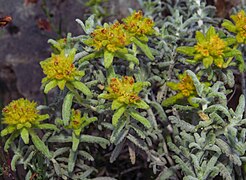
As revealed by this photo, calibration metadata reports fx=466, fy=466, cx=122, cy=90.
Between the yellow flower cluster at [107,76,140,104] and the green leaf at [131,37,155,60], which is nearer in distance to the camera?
the yellow flower cluster at [107,76,140,104]

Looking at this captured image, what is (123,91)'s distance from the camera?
5.15 feet

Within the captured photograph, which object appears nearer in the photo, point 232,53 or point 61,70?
point 61,70

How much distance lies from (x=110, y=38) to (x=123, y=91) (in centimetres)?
20

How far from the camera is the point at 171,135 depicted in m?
1.98

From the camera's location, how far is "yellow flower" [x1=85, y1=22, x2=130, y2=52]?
1.63 meters

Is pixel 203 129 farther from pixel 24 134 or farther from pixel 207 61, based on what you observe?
pixel 24 134

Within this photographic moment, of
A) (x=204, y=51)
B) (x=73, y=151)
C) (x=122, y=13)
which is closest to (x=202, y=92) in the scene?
(x=204, y=51)

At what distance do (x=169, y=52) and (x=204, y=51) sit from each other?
0.25 meters

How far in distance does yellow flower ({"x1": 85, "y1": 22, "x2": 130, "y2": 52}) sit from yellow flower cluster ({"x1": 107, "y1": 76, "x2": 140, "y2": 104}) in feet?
0.44

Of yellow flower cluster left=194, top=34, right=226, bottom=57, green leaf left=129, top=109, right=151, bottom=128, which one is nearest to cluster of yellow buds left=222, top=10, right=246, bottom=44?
yellow flower cluster left=194, top=34, right=226, bottom=57

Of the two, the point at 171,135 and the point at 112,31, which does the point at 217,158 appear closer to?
the point at 171,135

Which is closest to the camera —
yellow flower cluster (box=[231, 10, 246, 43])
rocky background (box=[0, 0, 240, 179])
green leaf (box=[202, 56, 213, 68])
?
green leaf (box=[202, 56, 213, 68])

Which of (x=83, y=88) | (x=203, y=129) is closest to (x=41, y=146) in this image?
(x=83, y=88)

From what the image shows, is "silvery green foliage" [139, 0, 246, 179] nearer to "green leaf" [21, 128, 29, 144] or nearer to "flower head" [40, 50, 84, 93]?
"flower head" [40, 50, 84, 93]
